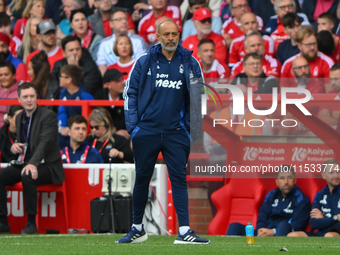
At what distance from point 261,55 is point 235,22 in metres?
1.77

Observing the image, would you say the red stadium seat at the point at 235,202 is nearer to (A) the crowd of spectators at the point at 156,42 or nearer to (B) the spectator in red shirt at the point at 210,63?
(A) the crowd of spectators at the point at 156,42

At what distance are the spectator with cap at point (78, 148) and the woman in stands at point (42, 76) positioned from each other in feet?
4.94

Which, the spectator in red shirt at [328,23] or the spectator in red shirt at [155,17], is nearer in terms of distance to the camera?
the spectator in red shirt at [328,23]

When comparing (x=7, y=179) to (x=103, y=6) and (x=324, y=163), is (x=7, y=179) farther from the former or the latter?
(x=103, y=6)

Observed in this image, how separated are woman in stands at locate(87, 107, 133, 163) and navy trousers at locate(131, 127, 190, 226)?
2964mm

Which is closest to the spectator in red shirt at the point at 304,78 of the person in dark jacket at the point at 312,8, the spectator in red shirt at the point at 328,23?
the spectator in red shirt at the point at 328,23

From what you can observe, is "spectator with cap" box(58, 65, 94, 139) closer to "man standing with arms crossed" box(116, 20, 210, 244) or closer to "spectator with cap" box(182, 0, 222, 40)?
"spectator with cap" box(182, 0, 222, 40)

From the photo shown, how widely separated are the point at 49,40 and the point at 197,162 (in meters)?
4.99

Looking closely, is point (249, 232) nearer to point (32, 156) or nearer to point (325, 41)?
point (32, 156)

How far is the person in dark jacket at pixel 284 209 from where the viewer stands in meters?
8.28

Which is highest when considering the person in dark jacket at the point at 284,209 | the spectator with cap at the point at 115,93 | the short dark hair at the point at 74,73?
the short dark hair at the point at 74,73

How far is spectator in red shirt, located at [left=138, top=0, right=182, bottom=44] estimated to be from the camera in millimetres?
12500

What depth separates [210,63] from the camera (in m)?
11.1

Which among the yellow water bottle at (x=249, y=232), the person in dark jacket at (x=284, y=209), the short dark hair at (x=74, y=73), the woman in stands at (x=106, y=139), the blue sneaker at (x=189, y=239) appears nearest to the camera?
the blue sneaker at (x=189, y=239)
